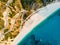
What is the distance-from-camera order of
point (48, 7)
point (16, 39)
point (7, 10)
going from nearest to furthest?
point (16, 39) → point (7, 10) → point (48, 7)

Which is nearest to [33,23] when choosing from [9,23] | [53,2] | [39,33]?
[39,33]

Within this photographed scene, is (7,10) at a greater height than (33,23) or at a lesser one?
greater

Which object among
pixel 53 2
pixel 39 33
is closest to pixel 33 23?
pixel 39 33

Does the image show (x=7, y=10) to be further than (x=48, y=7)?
No

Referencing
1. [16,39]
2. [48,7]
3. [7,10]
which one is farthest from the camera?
[48,7]

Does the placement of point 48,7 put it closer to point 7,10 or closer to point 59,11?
point 59,11

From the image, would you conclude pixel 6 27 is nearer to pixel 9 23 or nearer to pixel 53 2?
pixel 9 23

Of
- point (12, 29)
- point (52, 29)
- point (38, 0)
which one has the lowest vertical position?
point (52, 29)
